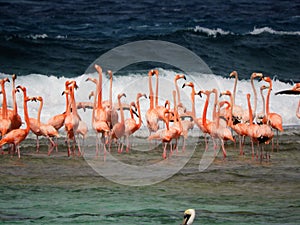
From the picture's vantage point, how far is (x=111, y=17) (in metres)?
25.8

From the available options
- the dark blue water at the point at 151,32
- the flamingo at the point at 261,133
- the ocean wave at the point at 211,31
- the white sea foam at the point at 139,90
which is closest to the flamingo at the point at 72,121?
the flamingo at the point at 261,133

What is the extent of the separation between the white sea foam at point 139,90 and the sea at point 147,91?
43 mm

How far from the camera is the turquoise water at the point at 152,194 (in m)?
8.89

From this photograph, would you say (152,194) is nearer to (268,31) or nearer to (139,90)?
(139,90)

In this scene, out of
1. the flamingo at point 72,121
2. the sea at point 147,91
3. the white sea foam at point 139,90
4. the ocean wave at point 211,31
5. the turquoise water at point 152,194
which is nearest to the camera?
the turquoise water at point 152,194

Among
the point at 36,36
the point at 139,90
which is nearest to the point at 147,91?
the point at 139,90

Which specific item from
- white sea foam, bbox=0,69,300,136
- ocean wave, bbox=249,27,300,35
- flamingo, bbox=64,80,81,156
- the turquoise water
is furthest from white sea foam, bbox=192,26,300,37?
the turquoise water

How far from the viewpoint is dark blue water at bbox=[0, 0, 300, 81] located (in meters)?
22.7

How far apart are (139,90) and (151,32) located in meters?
5.99

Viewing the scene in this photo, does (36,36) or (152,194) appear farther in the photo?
(36,36)

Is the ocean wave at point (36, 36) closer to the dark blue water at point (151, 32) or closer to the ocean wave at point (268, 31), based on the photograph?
the dark blue water at point (151, 32)

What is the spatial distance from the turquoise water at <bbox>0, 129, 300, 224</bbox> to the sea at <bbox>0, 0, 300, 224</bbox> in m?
0.01

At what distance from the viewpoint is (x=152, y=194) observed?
9.97 metres

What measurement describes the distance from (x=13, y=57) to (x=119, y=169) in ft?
37.9
